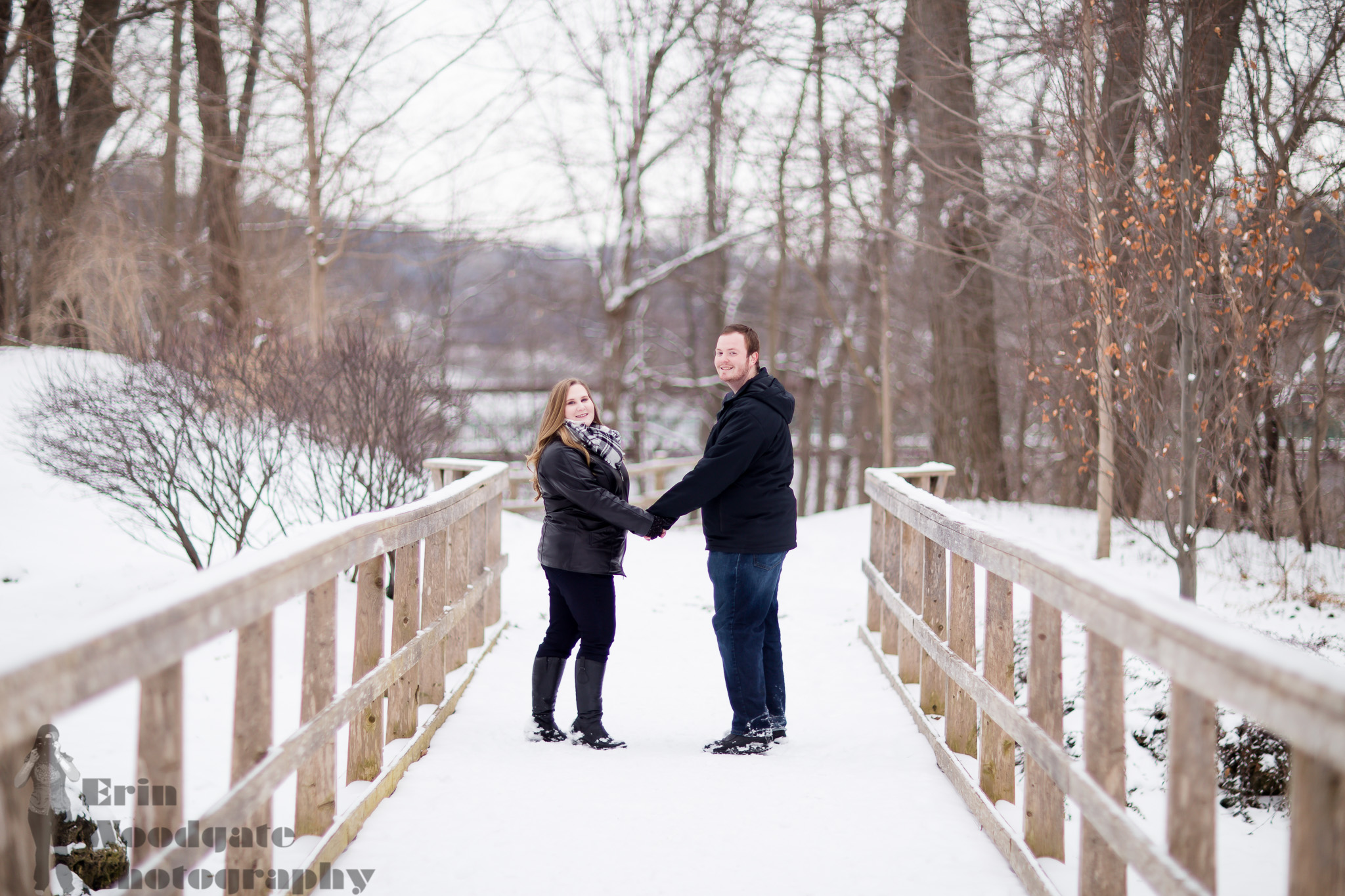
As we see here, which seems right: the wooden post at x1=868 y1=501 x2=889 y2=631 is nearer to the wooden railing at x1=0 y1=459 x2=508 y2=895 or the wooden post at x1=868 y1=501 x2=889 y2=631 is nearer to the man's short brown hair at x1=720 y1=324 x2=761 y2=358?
the man's short brown hair at x1=720 y1=324 x2=761 y2=358

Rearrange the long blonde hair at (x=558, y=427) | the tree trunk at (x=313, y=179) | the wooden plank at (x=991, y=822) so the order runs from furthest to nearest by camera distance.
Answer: the tree trunk at (x=313, y=179) → the long blonde hair at (x=558, y=427) → the wooden plank at (x=991, y=822)

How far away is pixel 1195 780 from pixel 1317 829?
0.45 metres

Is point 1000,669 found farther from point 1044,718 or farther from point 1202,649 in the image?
point 1202,649

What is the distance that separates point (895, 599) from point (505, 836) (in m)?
2.72

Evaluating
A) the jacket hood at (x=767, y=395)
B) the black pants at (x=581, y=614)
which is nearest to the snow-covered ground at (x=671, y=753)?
the black pants at (x=581, y=614)

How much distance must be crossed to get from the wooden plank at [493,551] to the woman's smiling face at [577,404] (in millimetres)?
1752

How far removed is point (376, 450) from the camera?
29.0 feet

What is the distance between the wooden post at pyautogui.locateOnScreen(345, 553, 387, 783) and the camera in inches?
144

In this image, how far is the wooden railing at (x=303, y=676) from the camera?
1.76 meters

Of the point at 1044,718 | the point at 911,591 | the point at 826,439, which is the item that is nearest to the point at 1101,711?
the point at 1044,718

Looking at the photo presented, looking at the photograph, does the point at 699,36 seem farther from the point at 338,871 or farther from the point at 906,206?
the point at 338,871

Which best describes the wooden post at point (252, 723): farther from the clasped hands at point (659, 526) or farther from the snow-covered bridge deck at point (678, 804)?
the clasped hands at point (659, 526)

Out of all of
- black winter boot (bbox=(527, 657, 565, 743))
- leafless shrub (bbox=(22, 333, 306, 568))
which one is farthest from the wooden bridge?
leafless shrub (bbox=(22, 333, 306, 568))

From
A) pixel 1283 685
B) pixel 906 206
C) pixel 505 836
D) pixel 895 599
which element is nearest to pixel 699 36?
pixel 906 206
